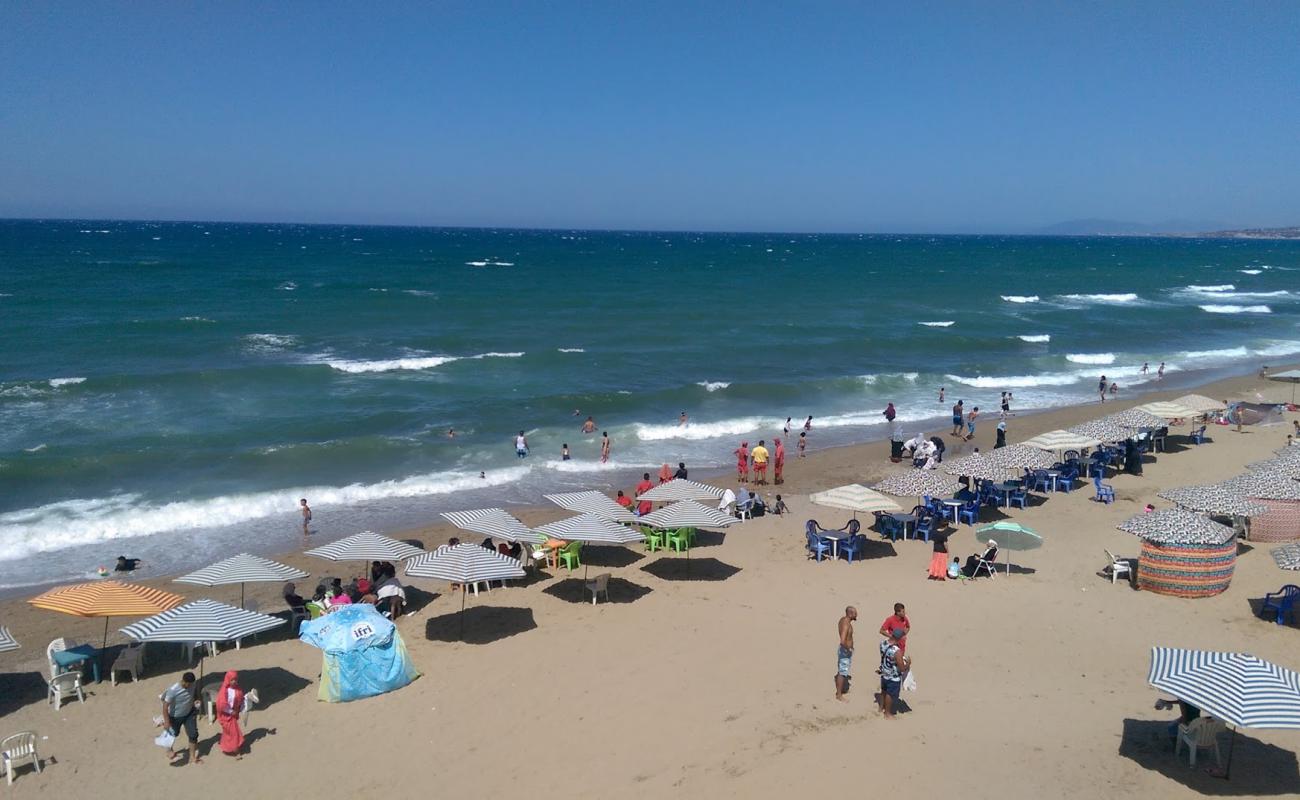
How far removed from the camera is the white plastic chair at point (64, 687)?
10828mm

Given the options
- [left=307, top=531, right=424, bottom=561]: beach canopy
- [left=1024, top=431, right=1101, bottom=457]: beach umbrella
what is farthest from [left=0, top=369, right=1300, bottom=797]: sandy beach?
[left=1024, top=431, right=1101, bottom=457]: beach umbrella

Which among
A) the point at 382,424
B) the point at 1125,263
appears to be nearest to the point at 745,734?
the point at 382,424

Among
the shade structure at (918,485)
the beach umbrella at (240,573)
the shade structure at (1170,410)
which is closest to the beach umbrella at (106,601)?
the beach umbrella at (240,573)

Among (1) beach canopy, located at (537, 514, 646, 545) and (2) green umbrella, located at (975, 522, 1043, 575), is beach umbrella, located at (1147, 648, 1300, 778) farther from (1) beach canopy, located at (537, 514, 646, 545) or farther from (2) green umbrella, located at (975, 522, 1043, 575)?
(1) beach canopy, located at (537, 514, 646, 545)

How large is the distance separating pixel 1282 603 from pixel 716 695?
27.5 feet

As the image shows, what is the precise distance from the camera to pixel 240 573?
42.5 ft

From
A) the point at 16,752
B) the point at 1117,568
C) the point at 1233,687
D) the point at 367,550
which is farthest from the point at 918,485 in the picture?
the point at 16,752

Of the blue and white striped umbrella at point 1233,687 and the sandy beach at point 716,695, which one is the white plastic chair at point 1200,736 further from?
the blue and white striped umbrella at point 1233,687

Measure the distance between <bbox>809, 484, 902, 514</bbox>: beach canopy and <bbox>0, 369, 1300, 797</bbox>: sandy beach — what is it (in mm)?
889

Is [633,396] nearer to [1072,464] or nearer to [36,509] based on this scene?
[1072,464]

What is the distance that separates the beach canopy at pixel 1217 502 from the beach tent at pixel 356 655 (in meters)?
13.7

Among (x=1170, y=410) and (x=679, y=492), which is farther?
(x=1170, y=410)

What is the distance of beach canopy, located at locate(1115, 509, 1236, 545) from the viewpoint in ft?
43.6

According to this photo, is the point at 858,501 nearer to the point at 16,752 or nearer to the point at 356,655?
the point at 356,655
